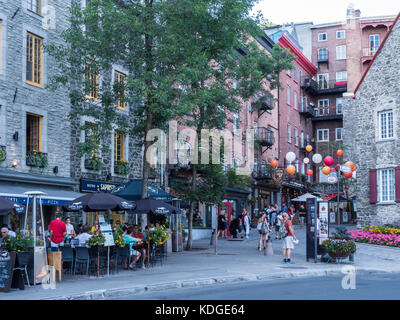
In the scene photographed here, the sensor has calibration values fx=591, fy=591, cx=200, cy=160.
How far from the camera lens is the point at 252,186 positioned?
4597 cm

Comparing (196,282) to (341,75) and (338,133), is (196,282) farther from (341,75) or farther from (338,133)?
(341,75)

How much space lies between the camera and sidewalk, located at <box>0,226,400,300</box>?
42.4 ft

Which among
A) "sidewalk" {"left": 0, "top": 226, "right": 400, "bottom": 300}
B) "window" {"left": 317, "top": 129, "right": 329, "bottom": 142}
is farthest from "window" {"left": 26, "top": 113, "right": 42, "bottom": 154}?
"window" {"left": 317, "top": 129, "right": 329, "bottom": 142}

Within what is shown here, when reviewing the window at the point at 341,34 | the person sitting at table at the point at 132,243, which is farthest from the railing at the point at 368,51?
the person sitting at table at the point at 132,243

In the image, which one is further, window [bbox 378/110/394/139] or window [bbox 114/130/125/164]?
window [bbox 378/110/394/139]

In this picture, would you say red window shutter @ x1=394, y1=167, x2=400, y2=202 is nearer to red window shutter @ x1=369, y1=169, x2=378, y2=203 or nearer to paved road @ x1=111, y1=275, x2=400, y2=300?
red window shutter @ x1=369, y1=169, x2=378, y2=203

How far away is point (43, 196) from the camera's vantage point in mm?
21328

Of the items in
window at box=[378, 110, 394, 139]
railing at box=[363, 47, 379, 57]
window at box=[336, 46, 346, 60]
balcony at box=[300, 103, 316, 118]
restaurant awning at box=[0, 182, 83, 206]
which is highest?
window at box=[336, 46, 346, 60]

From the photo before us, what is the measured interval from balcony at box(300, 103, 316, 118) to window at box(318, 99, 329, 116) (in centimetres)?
270

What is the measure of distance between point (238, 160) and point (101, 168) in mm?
16901
